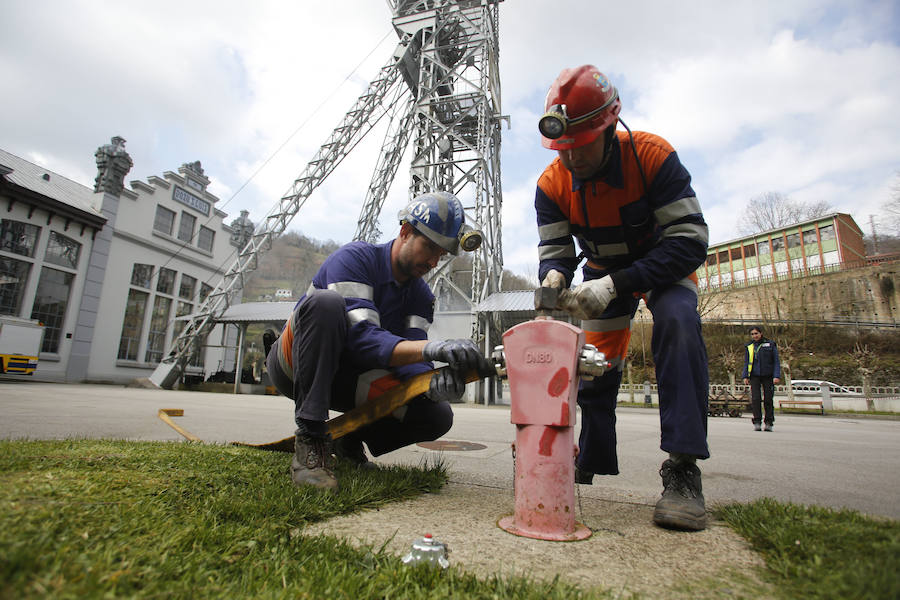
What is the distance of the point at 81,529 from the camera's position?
0.94 m

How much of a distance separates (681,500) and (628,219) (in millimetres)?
1088

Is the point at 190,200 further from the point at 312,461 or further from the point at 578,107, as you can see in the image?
the point at 578,107

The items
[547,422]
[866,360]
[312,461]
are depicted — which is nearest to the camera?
[547,422]

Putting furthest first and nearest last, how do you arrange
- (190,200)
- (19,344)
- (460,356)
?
(190,200) → (19,344) → (460,356)

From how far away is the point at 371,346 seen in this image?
186cm

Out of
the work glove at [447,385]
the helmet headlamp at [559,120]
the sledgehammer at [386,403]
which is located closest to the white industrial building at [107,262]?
the sledgehammer at [386,403]

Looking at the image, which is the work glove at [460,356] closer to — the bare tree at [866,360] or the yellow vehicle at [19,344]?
the yellow vehicle at [19,344]

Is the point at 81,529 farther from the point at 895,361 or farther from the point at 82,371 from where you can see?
the point at 895,361

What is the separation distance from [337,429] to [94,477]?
0.86m

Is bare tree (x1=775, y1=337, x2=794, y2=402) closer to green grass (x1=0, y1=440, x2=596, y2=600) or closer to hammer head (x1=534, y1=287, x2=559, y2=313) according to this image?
hammer head (x1=534, y1=287, x2=559, y2=313)

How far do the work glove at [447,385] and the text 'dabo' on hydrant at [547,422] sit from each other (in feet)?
1.07

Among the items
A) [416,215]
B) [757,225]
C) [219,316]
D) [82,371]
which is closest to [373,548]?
[416,215]

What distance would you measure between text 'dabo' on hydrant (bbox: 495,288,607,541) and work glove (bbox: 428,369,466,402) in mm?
326

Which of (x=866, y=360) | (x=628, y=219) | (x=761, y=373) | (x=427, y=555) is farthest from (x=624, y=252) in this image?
(x=866, y=360)
